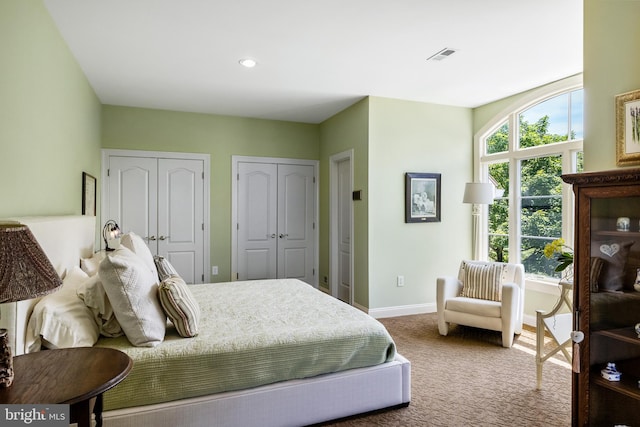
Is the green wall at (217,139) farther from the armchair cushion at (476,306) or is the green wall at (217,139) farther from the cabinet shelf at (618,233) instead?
the cabinet shelf at (618,233)

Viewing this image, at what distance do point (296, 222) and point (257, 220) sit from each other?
0.60 metres

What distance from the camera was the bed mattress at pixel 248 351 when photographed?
1859 millimetres

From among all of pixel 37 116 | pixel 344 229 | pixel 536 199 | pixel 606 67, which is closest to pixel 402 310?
pixel 344 229

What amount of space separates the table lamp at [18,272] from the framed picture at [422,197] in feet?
12.9

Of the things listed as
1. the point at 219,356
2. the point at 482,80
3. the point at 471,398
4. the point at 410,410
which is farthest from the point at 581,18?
the point at 219,356

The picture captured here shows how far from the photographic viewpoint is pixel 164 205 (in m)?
5.02

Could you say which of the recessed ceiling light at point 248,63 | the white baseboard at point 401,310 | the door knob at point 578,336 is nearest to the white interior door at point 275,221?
the white baseboard at point 401,310

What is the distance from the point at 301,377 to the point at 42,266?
1473 millimetres

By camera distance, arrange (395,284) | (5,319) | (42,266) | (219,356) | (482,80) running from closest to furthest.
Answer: (42,266)
(5,319)
(219,356)
(482,80)
(395,284)

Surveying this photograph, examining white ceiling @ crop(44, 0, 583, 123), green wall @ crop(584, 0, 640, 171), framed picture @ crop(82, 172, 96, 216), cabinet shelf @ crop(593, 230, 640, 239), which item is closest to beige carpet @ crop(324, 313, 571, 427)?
cabinet shelf @ crop(593, 230, 640, 239)

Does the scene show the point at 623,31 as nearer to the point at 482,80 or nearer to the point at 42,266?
the point at 482,80

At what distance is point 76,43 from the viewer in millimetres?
3008

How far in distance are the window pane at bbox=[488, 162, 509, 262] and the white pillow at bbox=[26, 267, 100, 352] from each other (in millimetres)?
4242

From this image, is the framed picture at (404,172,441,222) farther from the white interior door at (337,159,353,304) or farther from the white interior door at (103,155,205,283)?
the white interior door at (103,155,205,283)
